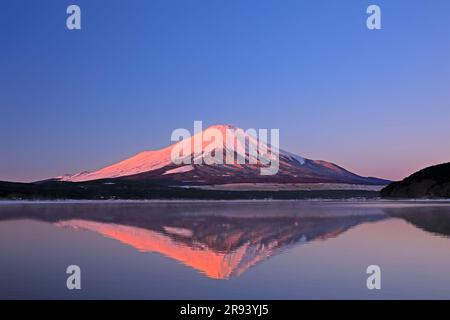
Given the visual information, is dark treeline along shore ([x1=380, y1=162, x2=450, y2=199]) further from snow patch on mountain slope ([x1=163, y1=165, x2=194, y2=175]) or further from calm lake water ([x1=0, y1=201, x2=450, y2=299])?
calm lake water ([x1=0, y1=201, x2=450, y2=299])

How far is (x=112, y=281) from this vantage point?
12227 millimetres

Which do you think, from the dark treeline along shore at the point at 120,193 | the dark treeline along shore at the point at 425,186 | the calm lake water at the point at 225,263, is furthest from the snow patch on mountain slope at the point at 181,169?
the calm lake water at the point at 225,263

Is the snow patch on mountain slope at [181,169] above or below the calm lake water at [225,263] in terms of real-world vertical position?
above

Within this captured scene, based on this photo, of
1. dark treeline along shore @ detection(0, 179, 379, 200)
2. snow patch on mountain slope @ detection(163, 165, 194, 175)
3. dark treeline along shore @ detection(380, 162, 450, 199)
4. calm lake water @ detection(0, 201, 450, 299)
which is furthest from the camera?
snow patch on mountain slope @ detection(163, 165, 194, 175)

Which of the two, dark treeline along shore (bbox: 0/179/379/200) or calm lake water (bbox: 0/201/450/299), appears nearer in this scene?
calm lake water (bbox: 0/201/450/299)

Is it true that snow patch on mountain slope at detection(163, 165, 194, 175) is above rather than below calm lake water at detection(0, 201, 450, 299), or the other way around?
above

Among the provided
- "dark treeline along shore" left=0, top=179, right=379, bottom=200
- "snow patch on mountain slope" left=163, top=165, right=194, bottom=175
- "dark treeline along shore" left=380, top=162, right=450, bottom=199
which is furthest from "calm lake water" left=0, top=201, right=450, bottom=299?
"snow patch on mountain slope" left=163, top=165, right=194, bottom=175

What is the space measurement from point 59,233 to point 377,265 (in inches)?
542

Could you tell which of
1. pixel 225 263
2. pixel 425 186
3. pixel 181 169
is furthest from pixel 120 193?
pixel 225 263

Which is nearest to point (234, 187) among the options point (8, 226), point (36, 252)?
point (8, 226)

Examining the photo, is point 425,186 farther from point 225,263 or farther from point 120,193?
point 225,263

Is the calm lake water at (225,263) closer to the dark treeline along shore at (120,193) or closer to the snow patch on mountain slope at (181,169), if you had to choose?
the dark treeline along shore at (120,193)
